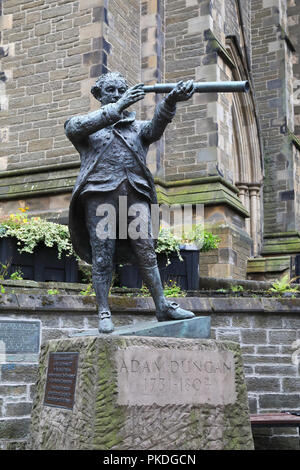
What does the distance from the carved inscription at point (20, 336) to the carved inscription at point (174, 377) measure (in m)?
2.38

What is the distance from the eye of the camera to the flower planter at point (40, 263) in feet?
24.1

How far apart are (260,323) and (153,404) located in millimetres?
3334

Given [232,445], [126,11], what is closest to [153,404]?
[232,445]

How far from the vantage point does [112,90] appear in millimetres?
4590

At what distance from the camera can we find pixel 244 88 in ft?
14.4

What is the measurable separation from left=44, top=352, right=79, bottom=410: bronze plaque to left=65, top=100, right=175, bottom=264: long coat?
0.83m

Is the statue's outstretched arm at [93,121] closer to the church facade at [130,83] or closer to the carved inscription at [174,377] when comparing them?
the carved inscription at [174,377]

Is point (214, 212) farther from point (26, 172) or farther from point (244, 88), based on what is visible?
point (244, 88)

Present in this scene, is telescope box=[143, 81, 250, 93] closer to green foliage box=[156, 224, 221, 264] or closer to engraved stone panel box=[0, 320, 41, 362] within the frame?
engraved stone panel box=[0, 320, 41, 362]

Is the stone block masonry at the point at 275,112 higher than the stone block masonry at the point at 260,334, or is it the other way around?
the stone block masonry at the point at 275,112

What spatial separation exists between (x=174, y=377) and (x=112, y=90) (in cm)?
209

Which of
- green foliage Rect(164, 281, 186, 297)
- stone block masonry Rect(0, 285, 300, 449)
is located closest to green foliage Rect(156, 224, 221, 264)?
Result: green foliage Rect(164, 281, 186, 297)

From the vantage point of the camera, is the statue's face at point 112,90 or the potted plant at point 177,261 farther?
the potted plant at point 177,261

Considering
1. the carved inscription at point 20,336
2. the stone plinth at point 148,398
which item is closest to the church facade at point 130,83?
the carved inscription at point 20,336
